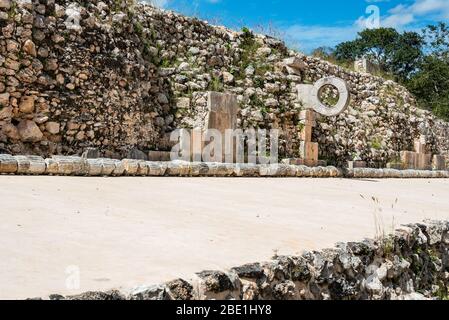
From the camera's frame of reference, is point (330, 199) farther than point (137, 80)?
No

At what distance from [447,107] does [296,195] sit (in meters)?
32.2

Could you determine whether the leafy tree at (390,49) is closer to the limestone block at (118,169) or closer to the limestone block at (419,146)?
the limestone block at (419,146)

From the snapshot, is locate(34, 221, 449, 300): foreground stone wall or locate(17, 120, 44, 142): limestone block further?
locate(17, 120, 44, 142): limestone block

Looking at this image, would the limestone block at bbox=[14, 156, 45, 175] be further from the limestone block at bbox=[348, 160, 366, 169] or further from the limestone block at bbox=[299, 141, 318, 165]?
the limestone block at bbox=[348, 160, 366, 169]

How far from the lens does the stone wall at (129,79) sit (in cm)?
920

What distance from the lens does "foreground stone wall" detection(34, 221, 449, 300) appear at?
2.61 meters

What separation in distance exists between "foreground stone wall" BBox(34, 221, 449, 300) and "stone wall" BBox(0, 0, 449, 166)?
7355mm

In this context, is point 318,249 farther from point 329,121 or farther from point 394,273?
point 329,121

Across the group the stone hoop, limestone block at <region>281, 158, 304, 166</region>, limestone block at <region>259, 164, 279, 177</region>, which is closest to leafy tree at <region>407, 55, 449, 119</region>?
the stone hoop

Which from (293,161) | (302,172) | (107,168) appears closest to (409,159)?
(293,161)

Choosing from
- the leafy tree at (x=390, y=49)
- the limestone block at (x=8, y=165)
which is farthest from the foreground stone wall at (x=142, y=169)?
the leafy tree at (x=390, y=49)

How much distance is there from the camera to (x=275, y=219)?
4816mm
